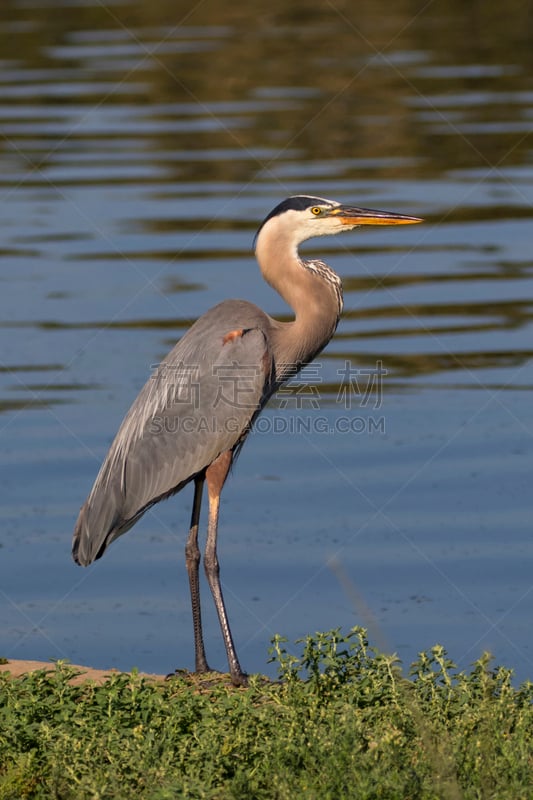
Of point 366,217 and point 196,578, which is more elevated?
point 366,217

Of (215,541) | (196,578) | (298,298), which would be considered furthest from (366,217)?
(196,578)

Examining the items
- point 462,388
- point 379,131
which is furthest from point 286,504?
point 379,131

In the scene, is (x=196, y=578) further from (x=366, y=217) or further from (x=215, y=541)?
(x=366, y=217)

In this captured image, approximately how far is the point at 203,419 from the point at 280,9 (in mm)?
24649

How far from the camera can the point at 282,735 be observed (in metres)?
4.92

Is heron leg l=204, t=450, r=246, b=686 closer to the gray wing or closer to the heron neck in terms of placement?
the gray wing

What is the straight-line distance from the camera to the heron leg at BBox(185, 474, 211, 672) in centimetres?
646

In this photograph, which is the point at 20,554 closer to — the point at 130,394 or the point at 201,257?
the point at 130,394

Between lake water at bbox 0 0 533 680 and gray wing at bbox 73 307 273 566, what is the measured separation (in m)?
0.91

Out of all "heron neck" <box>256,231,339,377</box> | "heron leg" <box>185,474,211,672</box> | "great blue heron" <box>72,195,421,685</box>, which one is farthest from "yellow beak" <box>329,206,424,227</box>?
"heron leg" <box>185,474,211,672</box>

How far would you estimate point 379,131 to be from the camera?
2006cm

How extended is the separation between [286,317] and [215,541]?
5997 millimetres

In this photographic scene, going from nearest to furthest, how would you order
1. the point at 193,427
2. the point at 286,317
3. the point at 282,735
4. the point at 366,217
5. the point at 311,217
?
the point at 282,735, the point at 193,427, the point at 311,217, the point at 366,217, the point at 286,317

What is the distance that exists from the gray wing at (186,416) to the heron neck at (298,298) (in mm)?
240
